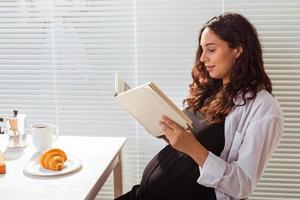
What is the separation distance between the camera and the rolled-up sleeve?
1.29 meters

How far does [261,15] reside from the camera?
190 cm

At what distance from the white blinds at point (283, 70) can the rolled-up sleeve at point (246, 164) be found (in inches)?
27.2

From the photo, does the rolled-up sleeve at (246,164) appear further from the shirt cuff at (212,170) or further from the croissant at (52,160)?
the croissant at (52,160)

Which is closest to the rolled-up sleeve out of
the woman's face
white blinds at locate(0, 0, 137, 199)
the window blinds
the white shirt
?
the white shirt

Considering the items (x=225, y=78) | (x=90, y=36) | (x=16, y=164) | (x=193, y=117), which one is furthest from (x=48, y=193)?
(x=90, y=36)

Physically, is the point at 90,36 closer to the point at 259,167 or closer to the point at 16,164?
the point at 16,164

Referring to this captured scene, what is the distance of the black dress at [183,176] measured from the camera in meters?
1.45

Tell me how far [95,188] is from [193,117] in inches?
18.7

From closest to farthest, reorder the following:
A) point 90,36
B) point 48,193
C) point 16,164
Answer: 1. point 48,193
2. point 16,164
3. point 90,36

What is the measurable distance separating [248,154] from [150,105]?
33 cm

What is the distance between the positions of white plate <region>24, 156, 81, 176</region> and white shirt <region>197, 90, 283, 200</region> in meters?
0.42

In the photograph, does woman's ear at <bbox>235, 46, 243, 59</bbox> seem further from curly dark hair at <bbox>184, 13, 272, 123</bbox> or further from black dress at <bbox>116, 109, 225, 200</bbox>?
black dress at <bbox>116, 109, 225, 200</bbox>

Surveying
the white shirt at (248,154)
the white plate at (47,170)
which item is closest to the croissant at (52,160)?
the white plate at (47,170)

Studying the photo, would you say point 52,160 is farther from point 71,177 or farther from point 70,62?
point 70,62
